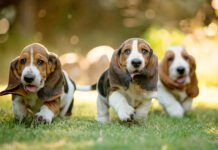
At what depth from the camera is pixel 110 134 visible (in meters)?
5.87

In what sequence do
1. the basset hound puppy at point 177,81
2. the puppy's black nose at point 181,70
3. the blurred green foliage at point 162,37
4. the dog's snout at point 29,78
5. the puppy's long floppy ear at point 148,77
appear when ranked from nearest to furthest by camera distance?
the dog's snout at point 29,78 → the puppy's long floppy ear at point 148,77 → the puppy's black nose at point 181,70 → the basset hound puppy at point 177,81 → the blurred green foliage at point 162,37

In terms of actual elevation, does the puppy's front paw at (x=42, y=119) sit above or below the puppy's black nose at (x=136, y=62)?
below

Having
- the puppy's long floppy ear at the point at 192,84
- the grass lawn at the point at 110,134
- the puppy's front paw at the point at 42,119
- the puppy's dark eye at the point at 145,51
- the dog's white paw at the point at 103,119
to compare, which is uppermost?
the puppy's dark eye at the point at 145,51

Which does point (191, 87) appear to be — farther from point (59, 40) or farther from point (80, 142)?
point (59, 40)

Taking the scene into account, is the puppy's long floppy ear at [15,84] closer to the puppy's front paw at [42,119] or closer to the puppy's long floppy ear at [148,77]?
the puppy's front paw at [42,119]

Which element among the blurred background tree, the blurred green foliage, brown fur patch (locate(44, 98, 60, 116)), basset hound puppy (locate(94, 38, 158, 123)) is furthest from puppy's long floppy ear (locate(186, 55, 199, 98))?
the blurred green foliage

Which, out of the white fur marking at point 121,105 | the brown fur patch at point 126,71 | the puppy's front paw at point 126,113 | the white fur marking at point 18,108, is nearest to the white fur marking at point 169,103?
the brown fur patch at point 126,71

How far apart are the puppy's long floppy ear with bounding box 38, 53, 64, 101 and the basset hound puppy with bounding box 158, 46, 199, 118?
2.42 m

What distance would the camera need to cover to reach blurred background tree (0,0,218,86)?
52.0 ft

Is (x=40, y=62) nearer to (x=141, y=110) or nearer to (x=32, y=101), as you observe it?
(x=32, y=101)

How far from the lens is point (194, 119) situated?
8.21m

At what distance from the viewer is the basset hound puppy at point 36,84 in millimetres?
6582

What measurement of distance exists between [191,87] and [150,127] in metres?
2.28

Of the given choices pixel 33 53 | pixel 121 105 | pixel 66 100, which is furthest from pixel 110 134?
pixel 66 100
